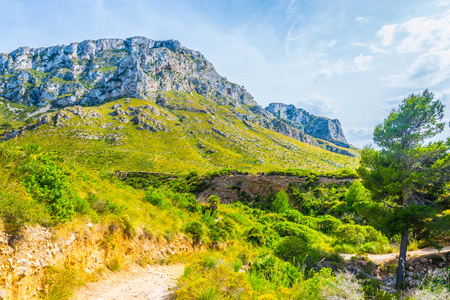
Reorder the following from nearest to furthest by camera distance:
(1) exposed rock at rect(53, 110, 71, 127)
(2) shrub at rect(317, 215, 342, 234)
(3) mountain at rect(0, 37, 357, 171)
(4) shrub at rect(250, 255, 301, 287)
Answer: (4) shrub at rect(250, 255, 301, 287) < (2) shrub at rect(317, 215, 342, 234) < (3) mountain at rect(0, 37, 357, 171) < (1) exposed rock at rect(53, 110, 71, 127)

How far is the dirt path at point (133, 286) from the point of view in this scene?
179 inches

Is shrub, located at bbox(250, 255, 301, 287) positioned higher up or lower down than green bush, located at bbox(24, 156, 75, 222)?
lower down

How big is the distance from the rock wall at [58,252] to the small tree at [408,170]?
1047 centimetres

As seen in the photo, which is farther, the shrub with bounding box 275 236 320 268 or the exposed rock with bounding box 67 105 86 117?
the exposed rock with bounding box 67 105 86 117

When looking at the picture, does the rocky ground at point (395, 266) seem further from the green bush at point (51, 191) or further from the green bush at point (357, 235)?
the green bush at point (51, 191)

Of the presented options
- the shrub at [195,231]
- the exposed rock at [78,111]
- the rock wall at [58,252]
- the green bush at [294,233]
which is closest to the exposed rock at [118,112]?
the exposed rock at [78,111]

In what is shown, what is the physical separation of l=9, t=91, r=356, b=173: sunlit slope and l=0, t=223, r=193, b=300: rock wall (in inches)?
2348

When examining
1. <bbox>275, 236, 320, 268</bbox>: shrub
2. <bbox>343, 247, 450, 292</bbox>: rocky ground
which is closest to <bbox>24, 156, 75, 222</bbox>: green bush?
<bbox>275, 236, 320, 268</bbox>: shrub

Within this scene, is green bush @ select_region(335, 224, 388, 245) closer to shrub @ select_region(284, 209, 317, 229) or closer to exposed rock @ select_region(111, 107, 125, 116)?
shrub @ select_region(284, 209, 317, 229)

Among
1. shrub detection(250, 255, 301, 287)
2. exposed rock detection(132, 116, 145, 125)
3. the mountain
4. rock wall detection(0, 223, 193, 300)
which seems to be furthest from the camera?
exposed rock detection(132, 116, 145, 125)

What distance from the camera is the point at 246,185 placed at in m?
34.5

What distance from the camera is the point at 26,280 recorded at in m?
3.59

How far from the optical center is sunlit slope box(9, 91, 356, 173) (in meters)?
79.4

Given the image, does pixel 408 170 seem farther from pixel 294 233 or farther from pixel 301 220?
pixel 301 220
